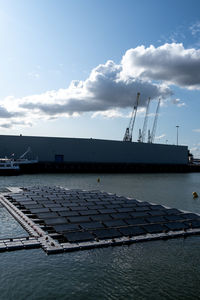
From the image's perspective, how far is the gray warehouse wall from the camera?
102m

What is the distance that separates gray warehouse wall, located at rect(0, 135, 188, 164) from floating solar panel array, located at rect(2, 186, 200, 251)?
70118 mm

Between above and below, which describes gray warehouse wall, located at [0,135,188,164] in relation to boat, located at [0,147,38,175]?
above

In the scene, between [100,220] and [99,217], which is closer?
[100,220]

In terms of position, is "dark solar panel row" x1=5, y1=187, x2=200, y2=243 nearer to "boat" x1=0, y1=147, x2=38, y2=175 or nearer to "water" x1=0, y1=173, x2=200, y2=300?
"water" x1=0, y1=173, x2=200, y2=300

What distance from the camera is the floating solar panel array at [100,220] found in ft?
64.8

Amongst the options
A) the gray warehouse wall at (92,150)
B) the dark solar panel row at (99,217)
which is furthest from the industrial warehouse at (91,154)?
the dark solar panel row at (99,217)

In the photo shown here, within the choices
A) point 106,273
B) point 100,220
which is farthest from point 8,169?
point 106,273

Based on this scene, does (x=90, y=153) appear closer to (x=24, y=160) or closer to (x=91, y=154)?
(x=91, y=154)

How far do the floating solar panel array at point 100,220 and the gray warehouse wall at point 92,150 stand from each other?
7012 centimetres

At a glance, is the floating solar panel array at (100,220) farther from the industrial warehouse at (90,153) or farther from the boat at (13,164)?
the industrial warehouse at (90,153)

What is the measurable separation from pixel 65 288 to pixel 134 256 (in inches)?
203

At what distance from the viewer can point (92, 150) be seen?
112 meters

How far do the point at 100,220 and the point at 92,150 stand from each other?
288 feet

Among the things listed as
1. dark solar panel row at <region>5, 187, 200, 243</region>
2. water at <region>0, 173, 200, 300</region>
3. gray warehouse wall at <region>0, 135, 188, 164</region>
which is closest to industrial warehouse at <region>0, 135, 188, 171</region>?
gray warehouse wall at <region>0, 135, 188, 164</region>
